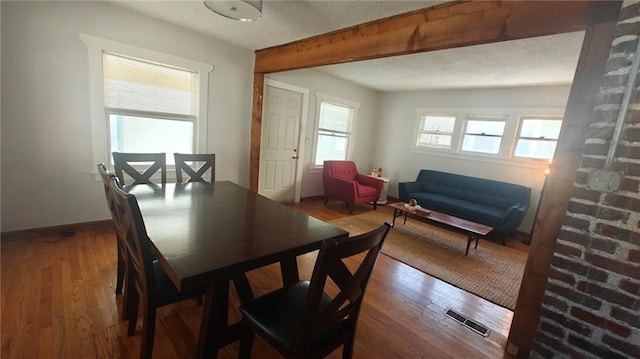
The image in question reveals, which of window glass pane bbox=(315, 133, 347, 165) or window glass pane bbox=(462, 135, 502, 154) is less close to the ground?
window glass pane bbox=(462, 135, 502, 154)

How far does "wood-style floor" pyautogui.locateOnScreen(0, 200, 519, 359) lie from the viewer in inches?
60.5

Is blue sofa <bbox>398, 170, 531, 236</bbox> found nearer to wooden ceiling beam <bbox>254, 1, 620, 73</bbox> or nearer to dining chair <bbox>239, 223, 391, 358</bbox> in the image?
wooden ceiling beam <bbox>254, 1, 620, 73</bbox>

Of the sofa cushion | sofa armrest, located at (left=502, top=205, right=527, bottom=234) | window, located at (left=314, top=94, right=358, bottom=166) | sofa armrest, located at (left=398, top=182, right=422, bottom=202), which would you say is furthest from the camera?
window, located at (left=314, top=94, right=358, bottom=166)

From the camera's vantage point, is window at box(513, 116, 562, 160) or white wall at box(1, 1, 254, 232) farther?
window at box(513, 116, 562, 160)

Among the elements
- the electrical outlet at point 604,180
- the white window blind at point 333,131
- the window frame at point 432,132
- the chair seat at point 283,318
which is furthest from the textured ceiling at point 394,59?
the chair seat at point 283,318

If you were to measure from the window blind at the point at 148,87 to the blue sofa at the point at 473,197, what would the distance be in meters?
3.73

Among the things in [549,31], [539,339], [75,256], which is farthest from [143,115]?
[539,339]

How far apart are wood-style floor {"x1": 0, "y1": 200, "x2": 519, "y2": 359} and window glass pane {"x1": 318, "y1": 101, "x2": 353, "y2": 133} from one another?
10.5ft

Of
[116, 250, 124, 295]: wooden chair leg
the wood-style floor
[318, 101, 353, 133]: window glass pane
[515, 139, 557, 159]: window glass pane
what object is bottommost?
the wood-style floor

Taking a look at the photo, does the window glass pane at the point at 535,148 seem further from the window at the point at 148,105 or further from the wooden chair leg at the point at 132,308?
the wooden chair leg at the point at 132,308

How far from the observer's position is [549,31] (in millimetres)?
1642

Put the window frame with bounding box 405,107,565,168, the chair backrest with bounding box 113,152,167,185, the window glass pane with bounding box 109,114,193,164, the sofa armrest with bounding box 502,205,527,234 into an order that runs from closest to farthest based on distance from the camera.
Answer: the chair backrest with bounding box 113,152,167,185 < the window glass pane with bounding box 109,114,193,164 < the sofa armrest with bounding box 502,205,527,234 < the window frame with bounding box 405,107,565,168

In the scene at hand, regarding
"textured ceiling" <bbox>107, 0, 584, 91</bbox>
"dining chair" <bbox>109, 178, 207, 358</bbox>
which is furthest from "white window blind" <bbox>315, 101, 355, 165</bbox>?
"dining chair" <bbox>109, 178, 207, 358</bbox>

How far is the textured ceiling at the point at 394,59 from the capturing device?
7.86 ft
